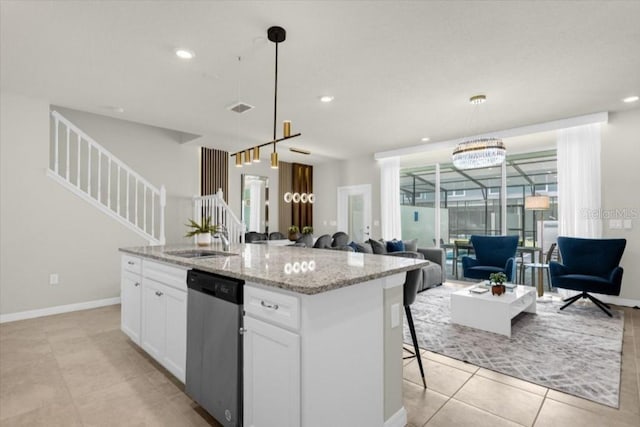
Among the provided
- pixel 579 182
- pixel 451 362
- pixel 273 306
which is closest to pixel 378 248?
pixel 451 362

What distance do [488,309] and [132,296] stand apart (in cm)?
359

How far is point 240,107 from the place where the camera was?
4.30m

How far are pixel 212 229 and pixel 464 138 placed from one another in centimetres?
489

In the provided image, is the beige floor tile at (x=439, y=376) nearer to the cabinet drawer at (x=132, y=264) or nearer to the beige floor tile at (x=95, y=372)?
the beige floor tile at (x=95, y=372)

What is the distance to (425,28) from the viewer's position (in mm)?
2635

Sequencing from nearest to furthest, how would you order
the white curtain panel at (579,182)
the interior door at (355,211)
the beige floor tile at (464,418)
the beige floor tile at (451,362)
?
the beige floor tile at (464,418), the beige floor tile at (451,362), the white curtain panel at (579,182), the interior door at (355,211)

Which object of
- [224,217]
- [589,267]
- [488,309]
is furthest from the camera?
[224,217]

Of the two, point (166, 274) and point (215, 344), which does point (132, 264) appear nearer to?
point (166, 274)

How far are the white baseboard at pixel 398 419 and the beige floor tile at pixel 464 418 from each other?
0.14 meters

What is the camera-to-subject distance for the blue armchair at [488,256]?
5.11m

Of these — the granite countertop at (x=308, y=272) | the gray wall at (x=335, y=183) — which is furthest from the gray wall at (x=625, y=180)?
the granite countertop at (x=308, y=272)

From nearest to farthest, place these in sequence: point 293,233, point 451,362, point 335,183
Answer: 1. point 451,362
2. point 293,233
3. point 335,183

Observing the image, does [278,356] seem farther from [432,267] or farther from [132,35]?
[432,267]

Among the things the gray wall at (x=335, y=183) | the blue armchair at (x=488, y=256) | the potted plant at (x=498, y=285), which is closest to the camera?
the potted plant at (x=498, y=285)
